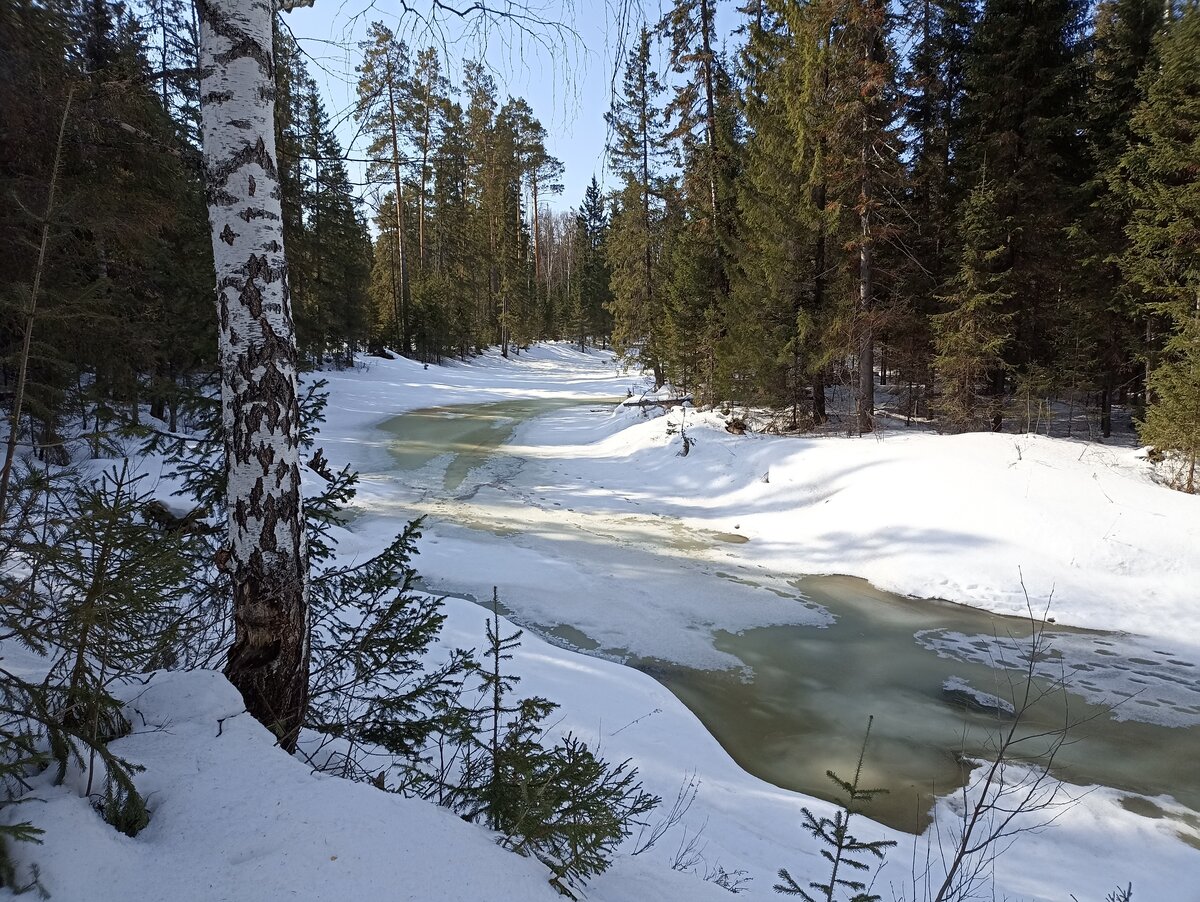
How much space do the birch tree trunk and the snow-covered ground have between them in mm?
324

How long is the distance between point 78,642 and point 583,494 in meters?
10.7

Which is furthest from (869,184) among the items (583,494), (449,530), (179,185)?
(179,185)

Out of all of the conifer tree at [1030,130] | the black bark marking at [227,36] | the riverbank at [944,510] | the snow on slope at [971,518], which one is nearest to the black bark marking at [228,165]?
the black bark marking at [227,36]

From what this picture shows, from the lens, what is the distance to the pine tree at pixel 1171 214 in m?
8.58

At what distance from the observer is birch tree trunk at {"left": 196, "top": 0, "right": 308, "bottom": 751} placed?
92.0 inches

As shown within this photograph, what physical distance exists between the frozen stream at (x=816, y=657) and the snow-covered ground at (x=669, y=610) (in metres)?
0.08

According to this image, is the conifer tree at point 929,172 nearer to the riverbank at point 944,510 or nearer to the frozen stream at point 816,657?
the riverbank at point 944,510

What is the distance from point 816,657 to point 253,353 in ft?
18.9

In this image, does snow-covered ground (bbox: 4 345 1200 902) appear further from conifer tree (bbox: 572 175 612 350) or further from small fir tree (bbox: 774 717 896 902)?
conifer tree (bbox: 572 175 612 350)

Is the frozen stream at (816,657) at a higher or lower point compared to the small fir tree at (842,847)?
lower

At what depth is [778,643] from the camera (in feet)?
20.6

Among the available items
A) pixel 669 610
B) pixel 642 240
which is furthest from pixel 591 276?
pixel 669 610

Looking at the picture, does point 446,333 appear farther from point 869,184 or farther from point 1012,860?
point 1012,860

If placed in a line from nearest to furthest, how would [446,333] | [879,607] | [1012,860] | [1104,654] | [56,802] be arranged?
→ [56,802] → [1012,860] → [1104,654] → [879,607] → [446,333]
